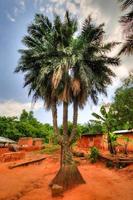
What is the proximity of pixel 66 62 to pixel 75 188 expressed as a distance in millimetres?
Answer: 8637

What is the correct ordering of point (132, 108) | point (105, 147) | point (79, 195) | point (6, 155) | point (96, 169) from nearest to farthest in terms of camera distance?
point (79, 195) → point (96, 169) → point (6, 155) → point (132, 108) → point (105, 147)

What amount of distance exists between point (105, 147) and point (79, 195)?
25.1m

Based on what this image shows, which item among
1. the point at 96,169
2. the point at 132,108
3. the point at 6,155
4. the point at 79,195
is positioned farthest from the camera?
the point at 132,108

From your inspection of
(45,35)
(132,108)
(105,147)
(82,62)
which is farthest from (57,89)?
(105,147)

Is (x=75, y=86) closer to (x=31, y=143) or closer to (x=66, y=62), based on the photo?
(x=66, y=62)

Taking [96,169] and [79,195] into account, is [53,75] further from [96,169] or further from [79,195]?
[96,169]

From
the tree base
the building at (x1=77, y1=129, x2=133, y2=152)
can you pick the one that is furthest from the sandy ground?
the building at (x1=77, y1=129, x2=133, y2=152)

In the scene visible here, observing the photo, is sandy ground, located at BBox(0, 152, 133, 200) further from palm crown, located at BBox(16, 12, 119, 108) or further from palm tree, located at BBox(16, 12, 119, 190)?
palm crown, located at BBox(16, 12, 119, 108)

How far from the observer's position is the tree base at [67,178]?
16370mm

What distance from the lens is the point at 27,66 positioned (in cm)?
2042

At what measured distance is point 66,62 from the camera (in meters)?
18.7

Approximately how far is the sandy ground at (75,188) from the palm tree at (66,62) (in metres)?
3.05

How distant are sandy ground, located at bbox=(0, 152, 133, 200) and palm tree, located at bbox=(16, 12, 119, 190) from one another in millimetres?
3047

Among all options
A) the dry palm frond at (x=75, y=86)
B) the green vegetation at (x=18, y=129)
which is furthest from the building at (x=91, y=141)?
the dry palm frond at (x=75, y=86)
